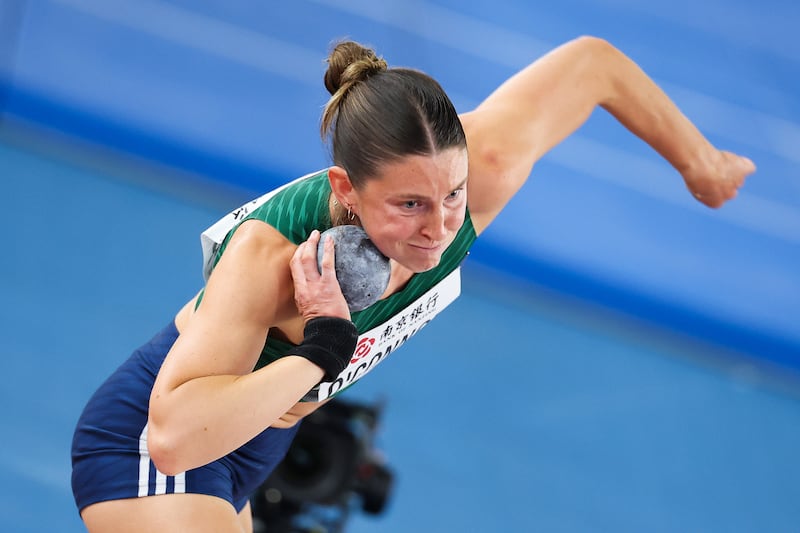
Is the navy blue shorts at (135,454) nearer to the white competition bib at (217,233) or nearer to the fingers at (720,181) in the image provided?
the white competition bib at (217,233)

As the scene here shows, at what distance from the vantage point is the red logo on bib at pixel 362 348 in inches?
84.8

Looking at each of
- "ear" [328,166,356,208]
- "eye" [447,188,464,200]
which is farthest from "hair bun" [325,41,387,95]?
"eye" [447,188,464,200]

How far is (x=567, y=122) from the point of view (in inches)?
98.5

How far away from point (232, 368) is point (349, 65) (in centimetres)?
60

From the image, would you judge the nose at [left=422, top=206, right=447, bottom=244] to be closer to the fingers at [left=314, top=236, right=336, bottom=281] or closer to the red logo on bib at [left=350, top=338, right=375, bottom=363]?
the fingers at [left=314, top=236, right=336, bottom=281]

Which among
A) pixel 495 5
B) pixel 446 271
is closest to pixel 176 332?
pixel 446 271

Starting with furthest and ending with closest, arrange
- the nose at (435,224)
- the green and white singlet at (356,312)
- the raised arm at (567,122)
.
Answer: the raised arm at (567,122), the green and white singlet at (356,312), the nose at (435,224)

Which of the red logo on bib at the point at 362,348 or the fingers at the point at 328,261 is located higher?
the fingers at the point at 328,261

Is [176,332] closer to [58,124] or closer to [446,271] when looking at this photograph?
[446,271]

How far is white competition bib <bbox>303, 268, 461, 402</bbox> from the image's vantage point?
216cm

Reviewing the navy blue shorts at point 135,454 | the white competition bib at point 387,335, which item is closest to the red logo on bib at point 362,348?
the white competition bib at point 387,335

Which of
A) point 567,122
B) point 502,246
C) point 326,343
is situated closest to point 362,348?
point 326,343

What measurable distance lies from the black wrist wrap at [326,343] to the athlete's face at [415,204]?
0.18 meters

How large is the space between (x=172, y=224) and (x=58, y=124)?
891mm
